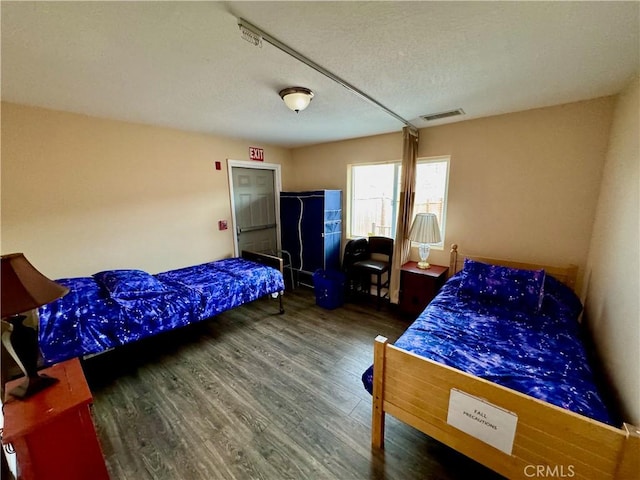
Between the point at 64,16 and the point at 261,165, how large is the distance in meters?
2.99

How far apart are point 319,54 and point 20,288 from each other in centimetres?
189

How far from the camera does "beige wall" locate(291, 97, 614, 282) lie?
2268 millimetres

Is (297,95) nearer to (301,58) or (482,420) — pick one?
(301,58)

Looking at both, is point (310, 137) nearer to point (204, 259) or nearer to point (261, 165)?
point (261, 165)

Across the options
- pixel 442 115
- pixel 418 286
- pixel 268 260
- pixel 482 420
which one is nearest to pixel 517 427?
pixel 482 420

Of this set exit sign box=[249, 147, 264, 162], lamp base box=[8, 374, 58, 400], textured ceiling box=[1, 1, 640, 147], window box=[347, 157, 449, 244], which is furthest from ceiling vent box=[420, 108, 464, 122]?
lamp base box=[8, 374, 58, 400]

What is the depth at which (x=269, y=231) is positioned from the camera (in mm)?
4480

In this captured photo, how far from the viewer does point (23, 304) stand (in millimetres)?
1067

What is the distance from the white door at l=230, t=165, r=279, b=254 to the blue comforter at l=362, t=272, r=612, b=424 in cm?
298

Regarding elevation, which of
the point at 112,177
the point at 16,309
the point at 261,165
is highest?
the point at 261,165

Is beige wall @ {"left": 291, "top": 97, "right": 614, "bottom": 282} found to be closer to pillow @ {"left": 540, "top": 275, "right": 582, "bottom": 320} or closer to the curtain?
the curtain

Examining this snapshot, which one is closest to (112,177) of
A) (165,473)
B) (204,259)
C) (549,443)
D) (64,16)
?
(204,259)

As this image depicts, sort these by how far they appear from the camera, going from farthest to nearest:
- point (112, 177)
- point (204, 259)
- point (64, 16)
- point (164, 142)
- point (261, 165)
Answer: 1. point (261, 165)
2. point (204, 259)
3. point (164, 142)
4. point (112, 177)
5. point (64, 16)

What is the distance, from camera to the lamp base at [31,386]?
1243mm
